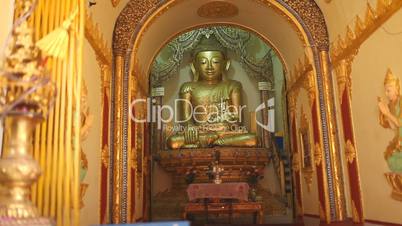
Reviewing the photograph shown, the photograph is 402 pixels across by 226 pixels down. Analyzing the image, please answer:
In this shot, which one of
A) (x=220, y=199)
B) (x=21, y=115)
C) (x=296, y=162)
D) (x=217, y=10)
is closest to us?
(x=21, y=115)

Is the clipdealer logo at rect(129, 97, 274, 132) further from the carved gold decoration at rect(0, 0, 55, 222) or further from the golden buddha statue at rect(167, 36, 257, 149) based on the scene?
the carved gold decoration at rect(0, 0, 55, 222)

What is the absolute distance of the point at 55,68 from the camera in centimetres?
181

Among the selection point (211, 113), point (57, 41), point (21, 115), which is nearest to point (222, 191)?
point (211, 113)

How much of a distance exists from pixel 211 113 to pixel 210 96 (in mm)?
357

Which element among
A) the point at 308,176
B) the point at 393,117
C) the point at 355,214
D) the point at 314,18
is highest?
the point at 314,18

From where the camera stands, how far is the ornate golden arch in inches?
165

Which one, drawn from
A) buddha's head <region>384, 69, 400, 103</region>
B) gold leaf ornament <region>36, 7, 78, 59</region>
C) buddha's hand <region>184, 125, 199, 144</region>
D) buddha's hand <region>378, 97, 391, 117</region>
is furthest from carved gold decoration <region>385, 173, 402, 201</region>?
buddha's hand <region>184, 125, 199, 144</region>

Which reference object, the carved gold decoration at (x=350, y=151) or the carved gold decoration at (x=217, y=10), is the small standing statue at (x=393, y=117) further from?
the carved gold decoration at (x=217, y=10)

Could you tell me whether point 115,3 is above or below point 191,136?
above

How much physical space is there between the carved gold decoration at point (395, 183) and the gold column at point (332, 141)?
3.63 ft

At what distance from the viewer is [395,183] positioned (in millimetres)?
3025

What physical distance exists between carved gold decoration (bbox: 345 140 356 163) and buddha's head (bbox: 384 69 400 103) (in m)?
0.95

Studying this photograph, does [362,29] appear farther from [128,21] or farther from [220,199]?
[220,199]

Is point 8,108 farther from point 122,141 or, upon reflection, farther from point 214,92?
point 214,92
